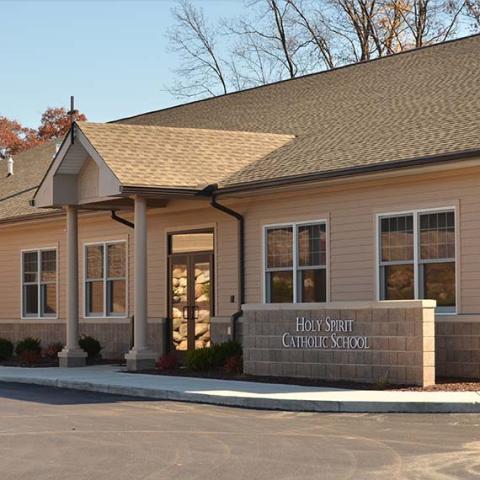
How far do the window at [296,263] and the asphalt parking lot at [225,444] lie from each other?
599 centimetres

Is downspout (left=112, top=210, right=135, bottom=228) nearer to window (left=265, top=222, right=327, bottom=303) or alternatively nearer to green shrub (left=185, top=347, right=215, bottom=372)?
window (left=265, top=222, right=327, bottom=303)

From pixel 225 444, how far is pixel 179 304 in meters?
13.4

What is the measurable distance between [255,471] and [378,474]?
3.84ft

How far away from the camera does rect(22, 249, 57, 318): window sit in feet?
100

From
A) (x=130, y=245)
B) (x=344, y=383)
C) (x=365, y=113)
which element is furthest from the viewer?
(x=130, y=245)

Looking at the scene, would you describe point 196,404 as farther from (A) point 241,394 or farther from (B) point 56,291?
(B) point 56,291

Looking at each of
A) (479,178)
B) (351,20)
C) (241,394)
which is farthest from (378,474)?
(351,20)

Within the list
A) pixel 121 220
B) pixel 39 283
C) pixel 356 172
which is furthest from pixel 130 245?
pixel 356 172

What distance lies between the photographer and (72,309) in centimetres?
2562

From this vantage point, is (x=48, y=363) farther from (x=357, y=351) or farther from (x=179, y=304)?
(x=357, y=351)

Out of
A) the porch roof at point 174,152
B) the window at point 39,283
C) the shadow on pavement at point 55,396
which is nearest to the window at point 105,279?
the window at point 39,283

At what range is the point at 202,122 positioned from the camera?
31.7 m

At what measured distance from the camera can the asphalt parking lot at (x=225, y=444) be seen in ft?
35.0

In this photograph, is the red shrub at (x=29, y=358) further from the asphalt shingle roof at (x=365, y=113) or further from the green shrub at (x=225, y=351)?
the asphalt shingle roof at (x=365, y=113)
